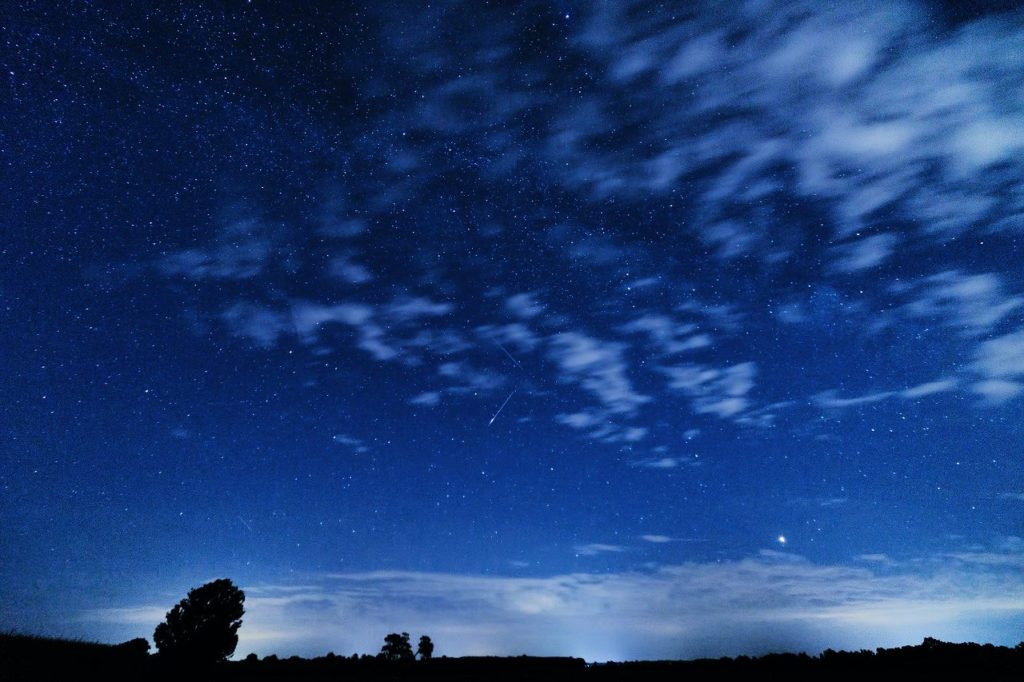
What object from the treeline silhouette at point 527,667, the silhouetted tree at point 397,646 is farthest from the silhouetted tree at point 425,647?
the treeline silhouette at point 527,667

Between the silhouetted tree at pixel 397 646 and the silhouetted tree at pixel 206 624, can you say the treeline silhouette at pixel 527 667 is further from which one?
the silhouetted tree at pixel 397 646

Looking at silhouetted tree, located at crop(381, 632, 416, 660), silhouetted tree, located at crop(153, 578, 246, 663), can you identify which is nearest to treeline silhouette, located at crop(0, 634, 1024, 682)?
silhouetted tree, located at crop(153, 578, 246, 663)

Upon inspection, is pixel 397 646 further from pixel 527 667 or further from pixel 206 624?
pixel 527 667

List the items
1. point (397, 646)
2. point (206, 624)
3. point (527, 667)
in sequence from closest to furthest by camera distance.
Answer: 1. point (527, 667)
2. point (206, 624)
3. point (397, 646)

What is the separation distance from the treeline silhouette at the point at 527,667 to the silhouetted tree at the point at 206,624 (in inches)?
1211

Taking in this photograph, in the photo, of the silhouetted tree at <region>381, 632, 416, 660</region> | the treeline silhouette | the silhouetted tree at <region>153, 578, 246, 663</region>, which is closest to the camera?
the treeline silhouette

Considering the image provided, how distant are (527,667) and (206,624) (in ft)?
156

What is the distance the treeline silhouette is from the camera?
Result: 1370cm

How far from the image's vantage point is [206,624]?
53.0 meters

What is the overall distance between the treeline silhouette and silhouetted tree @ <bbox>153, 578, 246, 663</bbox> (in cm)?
3075

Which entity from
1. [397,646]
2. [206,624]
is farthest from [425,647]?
[206,624]

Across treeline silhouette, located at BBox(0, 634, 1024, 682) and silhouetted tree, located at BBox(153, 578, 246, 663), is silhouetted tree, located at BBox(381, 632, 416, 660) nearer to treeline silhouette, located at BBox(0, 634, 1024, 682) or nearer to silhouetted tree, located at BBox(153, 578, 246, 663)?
silhouetted tree, located at BBox(153, 578, 246, 663)

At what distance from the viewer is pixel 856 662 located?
15.0 m

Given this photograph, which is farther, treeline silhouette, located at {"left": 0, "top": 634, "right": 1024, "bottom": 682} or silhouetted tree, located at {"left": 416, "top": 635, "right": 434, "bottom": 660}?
silhouetted tree, located at {"left": 416, "top": 635, "right": 434, "bottom": 660}
